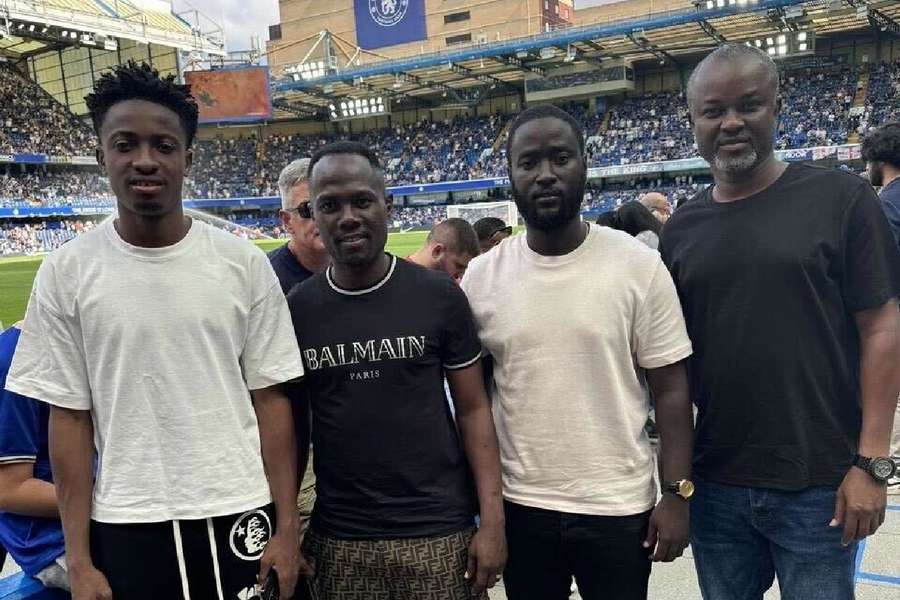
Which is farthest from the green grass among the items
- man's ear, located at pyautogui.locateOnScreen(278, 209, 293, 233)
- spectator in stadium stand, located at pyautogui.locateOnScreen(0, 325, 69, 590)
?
spectator in stadium stand, located at pyautogui.locateOnScreen(0, 325, 69, 590)

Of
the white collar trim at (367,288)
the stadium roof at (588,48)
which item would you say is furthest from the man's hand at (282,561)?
the stadium roof at (588,48)

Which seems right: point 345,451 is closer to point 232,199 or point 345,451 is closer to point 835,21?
point 835,21

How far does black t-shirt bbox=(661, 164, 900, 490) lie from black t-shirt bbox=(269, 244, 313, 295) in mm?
1677

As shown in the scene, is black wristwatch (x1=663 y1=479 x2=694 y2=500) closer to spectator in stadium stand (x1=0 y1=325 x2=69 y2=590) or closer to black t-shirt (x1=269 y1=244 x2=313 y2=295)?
black t-shirt (x1=269 y1=244 x2=313 y2=295)

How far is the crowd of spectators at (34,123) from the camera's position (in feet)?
145

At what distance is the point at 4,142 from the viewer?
4266 centimetres

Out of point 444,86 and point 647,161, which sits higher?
point 444,86

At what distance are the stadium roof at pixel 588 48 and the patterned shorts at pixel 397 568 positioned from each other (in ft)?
117

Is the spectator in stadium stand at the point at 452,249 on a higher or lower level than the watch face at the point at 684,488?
higher

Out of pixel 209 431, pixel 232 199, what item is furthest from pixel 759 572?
pixel 232 199

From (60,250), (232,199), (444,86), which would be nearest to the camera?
(60,250)

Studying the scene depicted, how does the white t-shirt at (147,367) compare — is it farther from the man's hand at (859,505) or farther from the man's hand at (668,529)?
the man's hand at (859,505)

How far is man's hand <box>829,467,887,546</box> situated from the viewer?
2125 millimetres

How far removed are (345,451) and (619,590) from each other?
99cm
